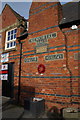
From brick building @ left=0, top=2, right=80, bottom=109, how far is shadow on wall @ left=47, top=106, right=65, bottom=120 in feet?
0.62

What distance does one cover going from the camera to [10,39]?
8047 mm

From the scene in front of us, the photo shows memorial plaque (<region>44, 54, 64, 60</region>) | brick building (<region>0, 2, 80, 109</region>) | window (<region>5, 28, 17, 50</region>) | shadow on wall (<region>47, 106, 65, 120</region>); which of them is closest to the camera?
shadow on wall (<region>47, 106, 65, 120</region>)

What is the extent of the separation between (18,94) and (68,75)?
3649 mm

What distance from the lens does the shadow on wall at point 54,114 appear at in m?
4.20

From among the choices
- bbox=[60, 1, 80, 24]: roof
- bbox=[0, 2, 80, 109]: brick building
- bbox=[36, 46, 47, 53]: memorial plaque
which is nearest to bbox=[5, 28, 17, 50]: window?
bbox=[0, 2, 80, 109]: brick building

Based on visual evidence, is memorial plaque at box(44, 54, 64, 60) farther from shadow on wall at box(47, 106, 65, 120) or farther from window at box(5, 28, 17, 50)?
window at box(5, 28, 17, 50)

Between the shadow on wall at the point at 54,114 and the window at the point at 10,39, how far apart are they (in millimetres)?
5242

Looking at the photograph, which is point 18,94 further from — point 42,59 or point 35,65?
point 42,59

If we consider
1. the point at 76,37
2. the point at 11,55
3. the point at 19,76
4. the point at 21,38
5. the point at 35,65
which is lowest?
the point at 19,76

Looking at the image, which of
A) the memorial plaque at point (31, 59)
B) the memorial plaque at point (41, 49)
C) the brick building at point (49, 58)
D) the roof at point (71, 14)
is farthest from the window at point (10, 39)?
the roof at point (71, 14)

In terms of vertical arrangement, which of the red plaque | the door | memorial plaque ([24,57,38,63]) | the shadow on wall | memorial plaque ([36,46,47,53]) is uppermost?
memorial plaque ([36,46,47,53])

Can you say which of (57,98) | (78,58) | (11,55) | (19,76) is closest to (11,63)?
(11,55)

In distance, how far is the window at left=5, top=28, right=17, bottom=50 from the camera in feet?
25.5

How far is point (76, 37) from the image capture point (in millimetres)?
4871
